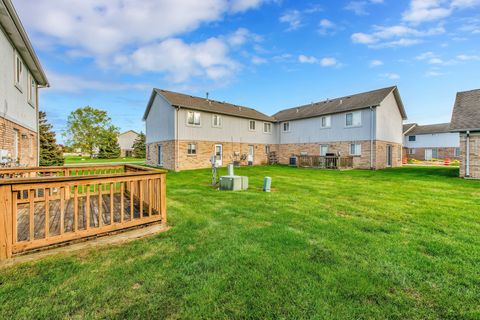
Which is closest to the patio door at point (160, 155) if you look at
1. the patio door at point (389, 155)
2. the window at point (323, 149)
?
the window at point (323, 149)

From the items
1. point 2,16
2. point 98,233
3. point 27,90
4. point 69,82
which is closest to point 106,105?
point 69,82

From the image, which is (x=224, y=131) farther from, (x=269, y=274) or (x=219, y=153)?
(x=269, y=274)

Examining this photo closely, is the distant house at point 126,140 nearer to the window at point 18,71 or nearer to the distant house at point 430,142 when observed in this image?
the window at point 18,71

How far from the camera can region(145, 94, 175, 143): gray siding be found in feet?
62.1

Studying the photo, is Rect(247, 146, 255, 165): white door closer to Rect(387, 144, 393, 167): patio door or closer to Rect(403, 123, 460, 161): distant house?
Rect(387, 144, 393, 167): patio door

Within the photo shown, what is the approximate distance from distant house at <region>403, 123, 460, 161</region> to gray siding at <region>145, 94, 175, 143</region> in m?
36.3

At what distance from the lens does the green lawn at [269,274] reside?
7.50 ft

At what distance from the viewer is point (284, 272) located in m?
2.96

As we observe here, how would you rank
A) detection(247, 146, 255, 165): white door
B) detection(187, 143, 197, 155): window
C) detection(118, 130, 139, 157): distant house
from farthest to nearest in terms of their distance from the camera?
1. detection(118, 130, 139, 157): distant house
2. detection(247, 146, 255, 165): white door
3. detection(187, 143, 197, 155): window

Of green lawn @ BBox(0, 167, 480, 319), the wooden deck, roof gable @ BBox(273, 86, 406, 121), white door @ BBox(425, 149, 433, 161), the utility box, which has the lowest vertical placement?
green lawn @ BBox(0, 167, 480, 319)

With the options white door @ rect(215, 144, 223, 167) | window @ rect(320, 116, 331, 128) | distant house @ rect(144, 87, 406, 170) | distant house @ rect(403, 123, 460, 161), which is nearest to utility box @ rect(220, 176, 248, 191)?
distant house @ rect(144, 87, 406, 170)

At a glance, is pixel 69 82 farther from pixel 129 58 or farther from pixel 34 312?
pixel 34 312

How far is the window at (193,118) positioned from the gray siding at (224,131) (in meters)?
0.28

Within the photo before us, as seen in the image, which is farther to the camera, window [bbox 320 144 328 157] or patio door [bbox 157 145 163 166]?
window [bbox 320 144 328 157]
